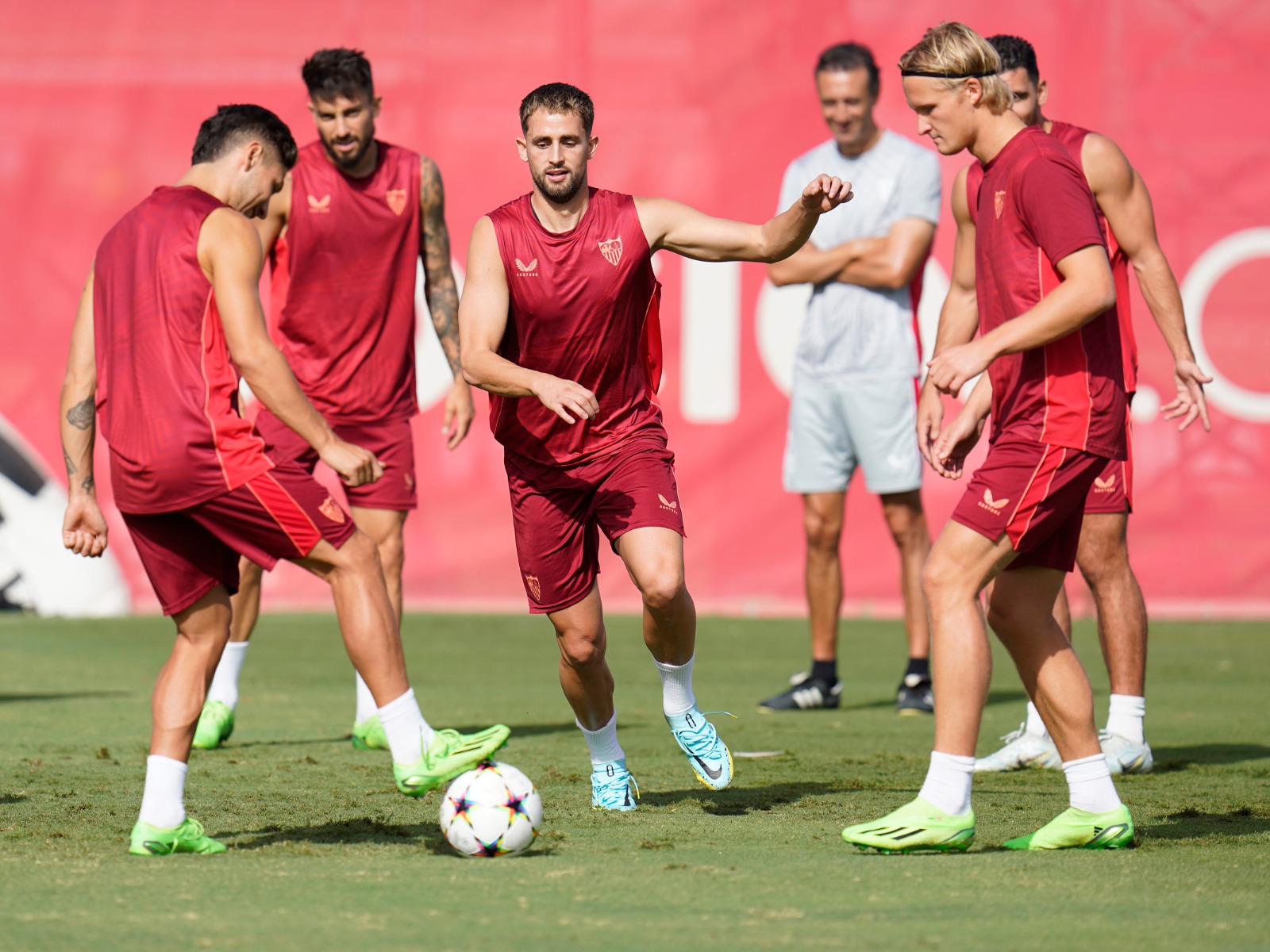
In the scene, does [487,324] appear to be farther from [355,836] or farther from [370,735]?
[370,735]

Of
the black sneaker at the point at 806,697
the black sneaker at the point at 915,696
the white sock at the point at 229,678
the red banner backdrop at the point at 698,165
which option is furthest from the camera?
the red banner backdrop at the point at 698,165

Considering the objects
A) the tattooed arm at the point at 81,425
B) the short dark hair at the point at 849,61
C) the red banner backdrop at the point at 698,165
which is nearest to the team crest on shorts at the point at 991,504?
the tattooed arm at the point at 81,425

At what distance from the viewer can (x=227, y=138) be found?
183 inches

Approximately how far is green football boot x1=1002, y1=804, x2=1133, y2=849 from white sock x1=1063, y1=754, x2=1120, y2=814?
19 mm

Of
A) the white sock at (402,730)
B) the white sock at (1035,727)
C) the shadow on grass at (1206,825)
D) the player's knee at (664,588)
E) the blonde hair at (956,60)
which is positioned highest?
the blonde hair at (956,60)

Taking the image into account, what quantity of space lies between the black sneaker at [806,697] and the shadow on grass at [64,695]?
10.0 ft

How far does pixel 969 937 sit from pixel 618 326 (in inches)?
94.0

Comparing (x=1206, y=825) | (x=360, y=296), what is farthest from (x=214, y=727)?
(x=1206, y=825)

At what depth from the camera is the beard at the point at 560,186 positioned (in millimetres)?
5113

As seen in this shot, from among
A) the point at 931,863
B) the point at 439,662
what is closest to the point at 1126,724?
the point at 931,863

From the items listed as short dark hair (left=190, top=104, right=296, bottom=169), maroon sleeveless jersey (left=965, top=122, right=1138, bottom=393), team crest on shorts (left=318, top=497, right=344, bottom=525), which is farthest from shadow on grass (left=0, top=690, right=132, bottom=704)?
maroon sleeveless jersey (left=965, top=122, right=1138, bottom=393)

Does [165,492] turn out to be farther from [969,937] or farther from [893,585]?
[893,585]

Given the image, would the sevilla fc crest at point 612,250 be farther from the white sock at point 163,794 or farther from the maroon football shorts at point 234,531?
the white sock at point 163,794

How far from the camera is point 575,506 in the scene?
17.4 ft
